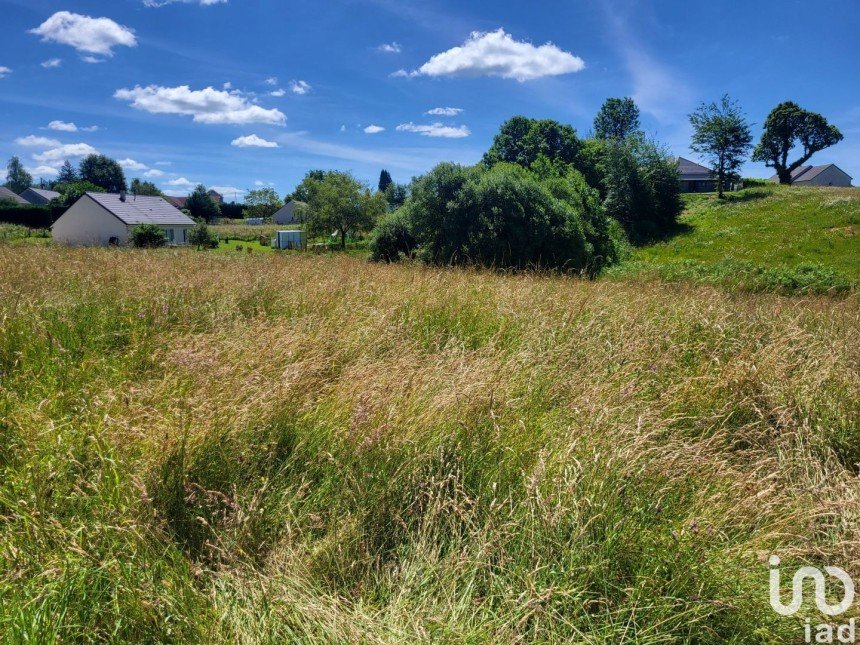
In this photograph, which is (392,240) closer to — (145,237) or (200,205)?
(145,237)

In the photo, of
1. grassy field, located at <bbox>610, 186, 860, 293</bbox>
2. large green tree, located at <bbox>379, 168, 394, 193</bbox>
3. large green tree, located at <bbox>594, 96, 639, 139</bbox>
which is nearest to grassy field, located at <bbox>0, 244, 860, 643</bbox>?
grassy field, located at <bbox>610, 186, 860, 293</bbox>

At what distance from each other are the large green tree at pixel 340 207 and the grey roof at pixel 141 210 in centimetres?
1829

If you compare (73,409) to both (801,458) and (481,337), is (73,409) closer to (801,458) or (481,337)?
(481,337)

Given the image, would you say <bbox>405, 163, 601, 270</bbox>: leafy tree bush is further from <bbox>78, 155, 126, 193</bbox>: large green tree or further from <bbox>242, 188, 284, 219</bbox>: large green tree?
<bbox>78, 155, 126, 193</bbox>: large green tree

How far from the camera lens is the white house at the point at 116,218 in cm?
4841

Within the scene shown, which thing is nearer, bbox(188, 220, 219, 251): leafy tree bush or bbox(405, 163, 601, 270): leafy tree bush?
bbox(405, 163, 601, 270): leafy tree bush

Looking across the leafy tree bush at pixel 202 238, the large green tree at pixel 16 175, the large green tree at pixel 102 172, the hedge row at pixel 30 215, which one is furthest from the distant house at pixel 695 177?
the large green tree at pixel 16 175

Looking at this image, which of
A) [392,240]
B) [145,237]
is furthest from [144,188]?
[392,240]

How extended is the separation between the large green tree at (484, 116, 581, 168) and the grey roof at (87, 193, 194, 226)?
34597 millimetres

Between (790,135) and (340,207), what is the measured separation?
167 ft

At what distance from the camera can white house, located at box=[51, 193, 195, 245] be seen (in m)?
48.4

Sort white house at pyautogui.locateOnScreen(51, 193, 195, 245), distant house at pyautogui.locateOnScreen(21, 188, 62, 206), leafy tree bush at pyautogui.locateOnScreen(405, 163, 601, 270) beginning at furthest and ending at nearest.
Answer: distant house at pyautogui.locateOnScreen(21, 188, 62, 206), white house at pyautogui.locateOnScreen(51, 193, 195, 245), leafy tree bush at pyautogui.locateOnScreen(405, 163, 601, 270)

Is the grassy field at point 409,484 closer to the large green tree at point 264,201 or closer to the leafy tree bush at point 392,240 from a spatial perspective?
the leafy tree bush at point 392,240

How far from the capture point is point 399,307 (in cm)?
609
